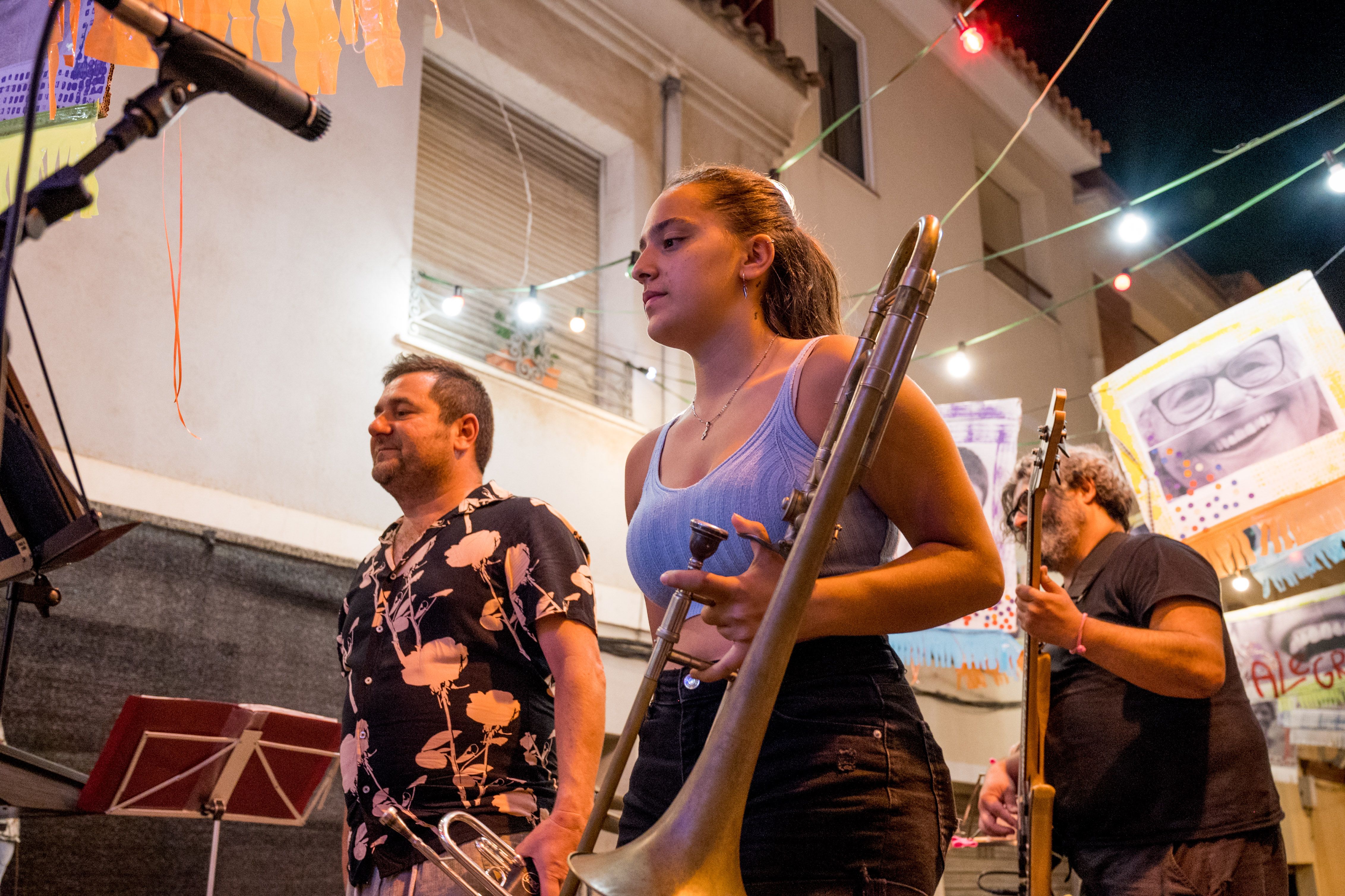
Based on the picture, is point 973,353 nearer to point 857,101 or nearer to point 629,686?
point 857,101

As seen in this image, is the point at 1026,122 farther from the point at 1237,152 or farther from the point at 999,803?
the point at 999,803

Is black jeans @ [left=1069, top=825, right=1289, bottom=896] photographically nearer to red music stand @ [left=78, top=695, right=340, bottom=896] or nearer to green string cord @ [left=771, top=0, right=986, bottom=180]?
red music stand @ [left=78, top=695, right=340, bottom=896]

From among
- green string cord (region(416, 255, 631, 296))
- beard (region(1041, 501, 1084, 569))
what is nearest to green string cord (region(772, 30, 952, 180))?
green string cord (region(416, 255, 631, 296))

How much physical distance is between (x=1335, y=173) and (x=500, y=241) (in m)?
4.19

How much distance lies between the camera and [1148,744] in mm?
2322

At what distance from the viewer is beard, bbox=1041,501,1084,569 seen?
2.74 metres

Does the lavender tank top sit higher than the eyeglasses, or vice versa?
the eyeglasses

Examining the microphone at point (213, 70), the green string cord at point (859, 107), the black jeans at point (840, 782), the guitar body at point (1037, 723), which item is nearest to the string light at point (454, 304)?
the green string cord at point (859, 107)

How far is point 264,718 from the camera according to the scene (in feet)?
9.34

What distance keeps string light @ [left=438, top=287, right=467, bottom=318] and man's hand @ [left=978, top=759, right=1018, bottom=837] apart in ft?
12.2

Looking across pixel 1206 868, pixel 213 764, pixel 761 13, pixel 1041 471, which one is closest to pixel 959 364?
pixel 761 13

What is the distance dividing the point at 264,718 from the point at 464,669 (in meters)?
1.03

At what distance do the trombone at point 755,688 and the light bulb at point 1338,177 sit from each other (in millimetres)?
4733

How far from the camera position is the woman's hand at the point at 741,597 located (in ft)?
3.65
